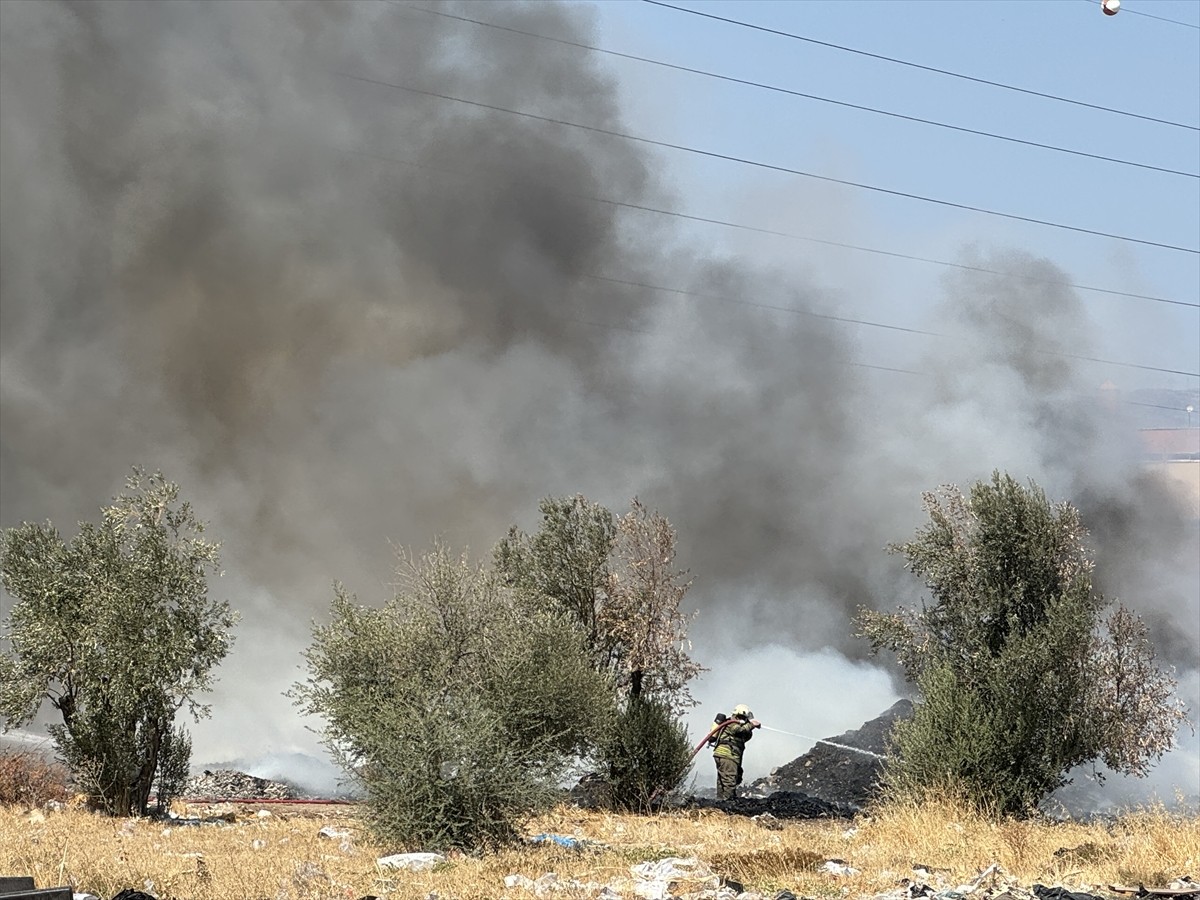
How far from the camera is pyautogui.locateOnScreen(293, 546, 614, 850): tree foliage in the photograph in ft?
59.0

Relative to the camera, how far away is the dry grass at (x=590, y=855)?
43.6ft

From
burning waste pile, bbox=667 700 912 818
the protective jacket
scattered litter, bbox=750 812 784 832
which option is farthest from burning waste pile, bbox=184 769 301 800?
scattered litter, bbox=750 812 784 832

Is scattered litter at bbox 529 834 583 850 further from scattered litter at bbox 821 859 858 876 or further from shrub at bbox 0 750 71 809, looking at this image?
shrub at bbox 0 750 71 809

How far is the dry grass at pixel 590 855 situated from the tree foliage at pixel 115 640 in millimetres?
1834

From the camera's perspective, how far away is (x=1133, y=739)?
109ft

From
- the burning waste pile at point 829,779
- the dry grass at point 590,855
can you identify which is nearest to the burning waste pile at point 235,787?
the burning waste pile at point 829,779

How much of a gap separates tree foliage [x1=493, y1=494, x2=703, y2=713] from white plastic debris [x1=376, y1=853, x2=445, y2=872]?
18.5m

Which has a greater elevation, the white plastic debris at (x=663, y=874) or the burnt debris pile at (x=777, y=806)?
A: the burnt debris pile at (x=777, y=806)

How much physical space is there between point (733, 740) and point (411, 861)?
64.3 ft

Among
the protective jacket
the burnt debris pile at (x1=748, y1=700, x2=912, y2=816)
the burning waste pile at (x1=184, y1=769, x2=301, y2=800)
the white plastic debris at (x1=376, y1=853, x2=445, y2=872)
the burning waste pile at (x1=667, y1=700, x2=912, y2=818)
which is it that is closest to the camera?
the white plastic debris at (x1=376, y1=853, x2=445, y2=872)

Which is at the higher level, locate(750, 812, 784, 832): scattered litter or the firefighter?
the firefighter

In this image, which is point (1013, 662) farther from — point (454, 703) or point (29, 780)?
point (29, 780)

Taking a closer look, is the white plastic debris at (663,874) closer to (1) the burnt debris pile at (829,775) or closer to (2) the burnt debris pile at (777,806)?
(2) the burnt debris pile at (777,806)

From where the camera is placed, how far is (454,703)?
18703mm
